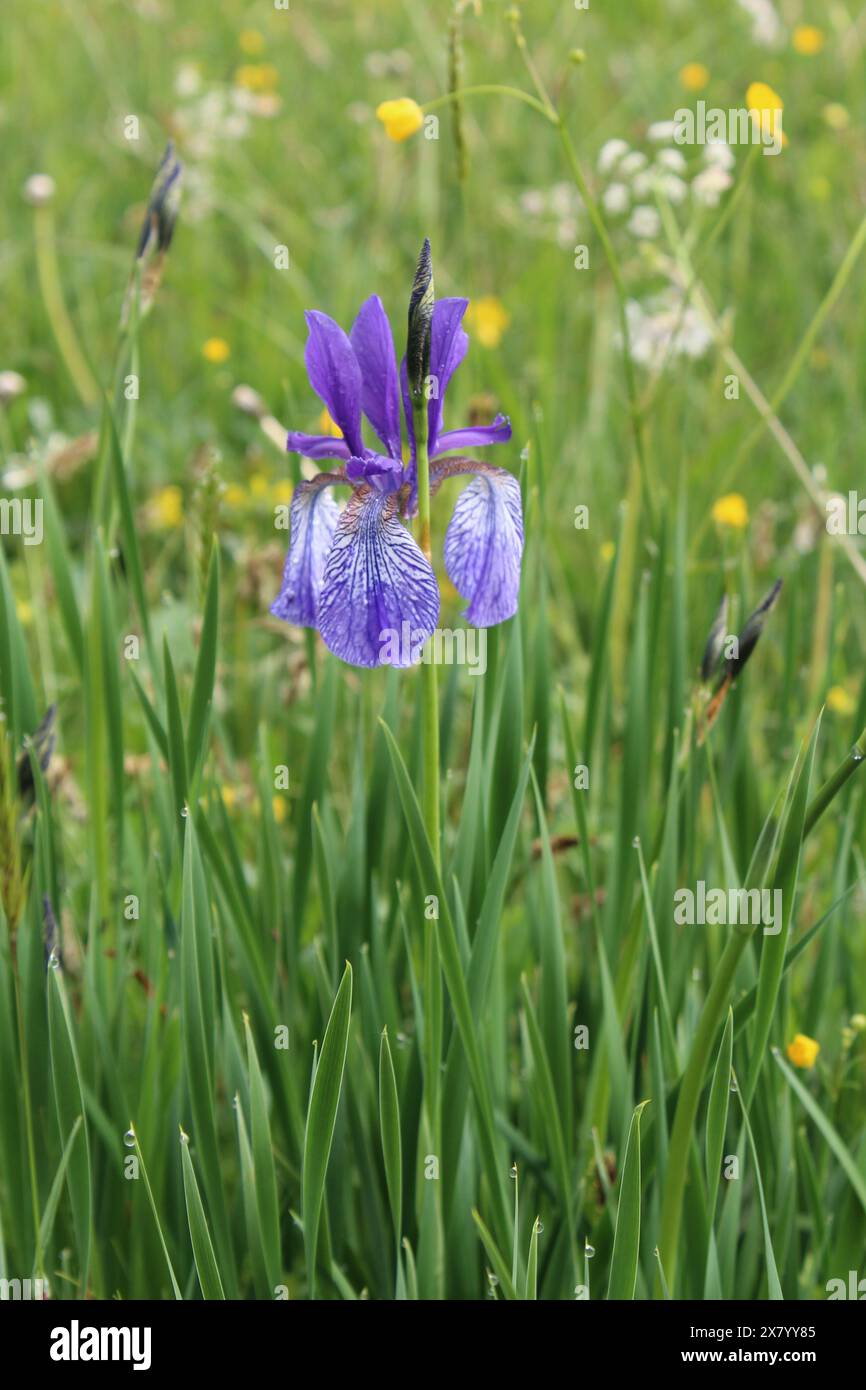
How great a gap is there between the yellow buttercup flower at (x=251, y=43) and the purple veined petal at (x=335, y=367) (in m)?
4.37

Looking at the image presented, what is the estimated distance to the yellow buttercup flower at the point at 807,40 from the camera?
4.52 metres

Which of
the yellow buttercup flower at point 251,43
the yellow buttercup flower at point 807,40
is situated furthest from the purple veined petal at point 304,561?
the yellow buttercup flower at point 251,43

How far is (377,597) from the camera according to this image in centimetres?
103

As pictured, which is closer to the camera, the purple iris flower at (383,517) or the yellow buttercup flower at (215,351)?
the purple iris flower at (383,517)

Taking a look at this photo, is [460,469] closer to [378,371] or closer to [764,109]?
[378,371]

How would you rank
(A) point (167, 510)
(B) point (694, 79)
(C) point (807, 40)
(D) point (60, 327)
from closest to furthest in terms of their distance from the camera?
(A) point (167, 510)
(D) point (60, 327)
(B) point (694, 79)
(C) point (807, 40)

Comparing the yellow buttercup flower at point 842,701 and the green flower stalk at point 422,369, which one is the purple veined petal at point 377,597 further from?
the yellow buttercup flower at point 842,701

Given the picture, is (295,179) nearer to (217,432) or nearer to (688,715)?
(217,432)

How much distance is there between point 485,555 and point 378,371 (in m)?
0.18

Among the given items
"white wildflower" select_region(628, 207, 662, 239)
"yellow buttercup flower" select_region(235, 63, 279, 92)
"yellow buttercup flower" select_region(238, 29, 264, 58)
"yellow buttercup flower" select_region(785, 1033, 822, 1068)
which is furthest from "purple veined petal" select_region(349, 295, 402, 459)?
"yellow buttercup flower" select_region(238, 29, 264, 58)

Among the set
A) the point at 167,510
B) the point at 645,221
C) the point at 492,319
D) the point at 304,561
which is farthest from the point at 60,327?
the point at 304,561

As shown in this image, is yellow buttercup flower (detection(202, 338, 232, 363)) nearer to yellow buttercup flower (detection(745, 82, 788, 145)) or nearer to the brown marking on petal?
yellow buttercup flower (detection(745, 82, 788, 145))

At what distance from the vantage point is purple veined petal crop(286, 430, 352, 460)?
1139 mm

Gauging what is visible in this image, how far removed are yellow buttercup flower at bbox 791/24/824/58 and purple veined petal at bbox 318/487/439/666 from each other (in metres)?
4.23
